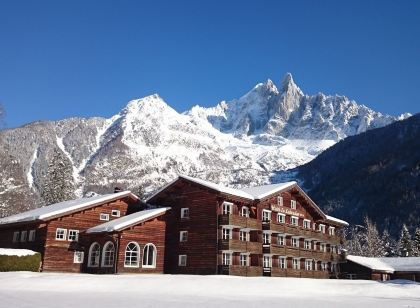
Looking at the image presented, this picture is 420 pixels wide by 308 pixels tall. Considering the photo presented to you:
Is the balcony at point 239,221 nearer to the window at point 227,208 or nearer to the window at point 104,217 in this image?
the window at point 227,208

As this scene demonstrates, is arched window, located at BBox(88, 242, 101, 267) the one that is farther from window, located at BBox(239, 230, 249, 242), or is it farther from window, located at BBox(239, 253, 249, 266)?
window, located at BBox(239, 230, 249, 242)

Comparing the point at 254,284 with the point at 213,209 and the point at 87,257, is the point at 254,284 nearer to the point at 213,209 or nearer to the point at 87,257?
the point at 213,209

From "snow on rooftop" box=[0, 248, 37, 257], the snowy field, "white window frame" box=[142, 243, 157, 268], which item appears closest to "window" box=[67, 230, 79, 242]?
"snow on rooftop" box=[0, 248, 37, 257]

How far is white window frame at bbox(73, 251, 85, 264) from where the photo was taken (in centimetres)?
4956

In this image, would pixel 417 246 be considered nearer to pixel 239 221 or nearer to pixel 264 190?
pixel 264 190

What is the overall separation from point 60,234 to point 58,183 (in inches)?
1594

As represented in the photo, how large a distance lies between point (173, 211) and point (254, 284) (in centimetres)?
1910

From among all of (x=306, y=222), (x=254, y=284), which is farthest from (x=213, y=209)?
(x=306, y=222)

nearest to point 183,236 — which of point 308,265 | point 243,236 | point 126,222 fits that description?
point 243,236

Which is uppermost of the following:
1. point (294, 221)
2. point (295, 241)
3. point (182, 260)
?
point (294, 221)

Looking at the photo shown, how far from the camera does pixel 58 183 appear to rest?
8738 centimetres

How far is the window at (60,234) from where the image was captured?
→ 1912 inches

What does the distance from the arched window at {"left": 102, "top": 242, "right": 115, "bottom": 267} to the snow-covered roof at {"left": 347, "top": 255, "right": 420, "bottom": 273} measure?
42131 millimetres

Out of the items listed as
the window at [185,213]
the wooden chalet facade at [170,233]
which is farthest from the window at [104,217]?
the window at [185,213]
